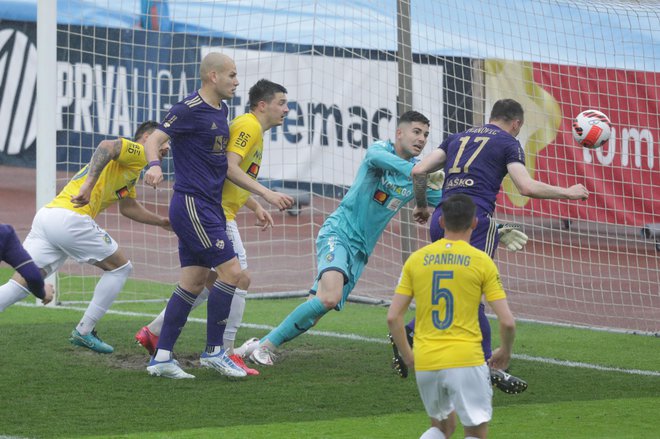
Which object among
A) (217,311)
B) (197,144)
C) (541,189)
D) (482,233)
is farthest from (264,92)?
(541,189)

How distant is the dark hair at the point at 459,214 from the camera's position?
5.64 metres

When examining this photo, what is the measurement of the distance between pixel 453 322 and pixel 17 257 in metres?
2.64

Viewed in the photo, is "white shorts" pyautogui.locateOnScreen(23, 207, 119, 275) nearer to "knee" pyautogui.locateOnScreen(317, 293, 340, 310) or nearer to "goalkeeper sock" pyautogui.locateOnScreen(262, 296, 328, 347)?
"goalkeeper sock" pyautogui.locateOnScreen(262, 296, 328, 347)

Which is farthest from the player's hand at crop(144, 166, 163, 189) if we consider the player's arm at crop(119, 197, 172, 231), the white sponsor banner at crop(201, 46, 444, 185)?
the white sponsor banner at crop(201, 46, 444, 185)

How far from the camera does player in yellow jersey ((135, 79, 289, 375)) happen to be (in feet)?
27.9

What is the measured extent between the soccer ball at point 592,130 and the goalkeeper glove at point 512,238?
1.72 meters

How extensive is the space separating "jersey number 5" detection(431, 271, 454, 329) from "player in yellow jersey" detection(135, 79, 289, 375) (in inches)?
119

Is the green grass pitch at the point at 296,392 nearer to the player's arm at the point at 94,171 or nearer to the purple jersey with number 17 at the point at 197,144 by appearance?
the player's arm at the point at 94,171

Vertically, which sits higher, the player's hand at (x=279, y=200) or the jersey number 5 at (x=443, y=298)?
the player's hand at (x=279, y=200)

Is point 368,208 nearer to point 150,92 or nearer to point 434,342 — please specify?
point 434,342

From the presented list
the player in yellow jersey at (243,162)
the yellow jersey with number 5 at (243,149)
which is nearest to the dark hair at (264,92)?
the player in yellow jersey at (243,162)

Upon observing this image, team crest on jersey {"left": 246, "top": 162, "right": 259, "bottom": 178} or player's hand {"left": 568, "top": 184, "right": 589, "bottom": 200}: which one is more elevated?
team crest on jersey {"left": 246, "top": 162, "right": 259, "bottom": 178}

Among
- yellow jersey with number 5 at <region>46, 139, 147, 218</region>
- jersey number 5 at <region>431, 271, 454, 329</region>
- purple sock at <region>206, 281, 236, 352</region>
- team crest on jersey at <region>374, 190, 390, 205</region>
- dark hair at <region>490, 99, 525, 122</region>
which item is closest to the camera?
jersey number 5 at <region>431, 271, 454, 329</region>

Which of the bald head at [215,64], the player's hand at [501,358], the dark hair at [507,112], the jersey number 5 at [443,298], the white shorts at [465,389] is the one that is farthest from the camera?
the bald head at [215,64]
